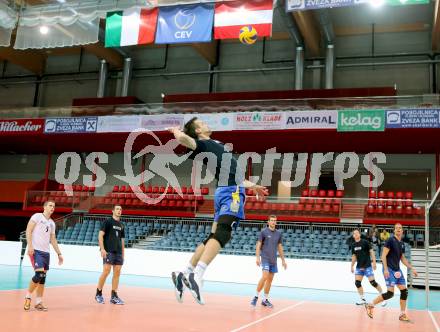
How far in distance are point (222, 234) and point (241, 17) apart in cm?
1371

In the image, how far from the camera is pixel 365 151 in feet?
81.3

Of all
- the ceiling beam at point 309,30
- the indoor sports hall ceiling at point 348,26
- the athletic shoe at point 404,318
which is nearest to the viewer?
the athletic shoe at point 404,318

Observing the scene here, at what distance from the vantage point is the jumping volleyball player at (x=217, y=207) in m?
5.27

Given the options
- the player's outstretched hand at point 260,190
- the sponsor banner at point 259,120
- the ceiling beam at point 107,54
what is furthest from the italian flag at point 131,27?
the player's outstretched hand at point 260,190

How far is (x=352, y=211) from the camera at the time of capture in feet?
66.9

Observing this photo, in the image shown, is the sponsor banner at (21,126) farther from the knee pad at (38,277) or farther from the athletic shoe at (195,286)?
the athletic shoe at (195,286)

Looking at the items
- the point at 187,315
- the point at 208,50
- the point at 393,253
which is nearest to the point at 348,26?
the point at 208,50

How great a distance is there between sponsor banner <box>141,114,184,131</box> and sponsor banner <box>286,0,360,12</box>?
27.2 ft

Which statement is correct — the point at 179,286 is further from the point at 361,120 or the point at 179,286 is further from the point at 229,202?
the point at 361,120

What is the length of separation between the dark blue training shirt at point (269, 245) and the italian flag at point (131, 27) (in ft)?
33.2

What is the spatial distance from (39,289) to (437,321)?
7522 millimetres

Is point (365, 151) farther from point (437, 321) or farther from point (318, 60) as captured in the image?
point (437, 321)

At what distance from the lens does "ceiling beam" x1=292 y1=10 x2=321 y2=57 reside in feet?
76.3

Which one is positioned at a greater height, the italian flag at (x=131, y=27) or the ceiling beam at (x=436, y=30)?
the ceiling beam at (x=436, y=30)
